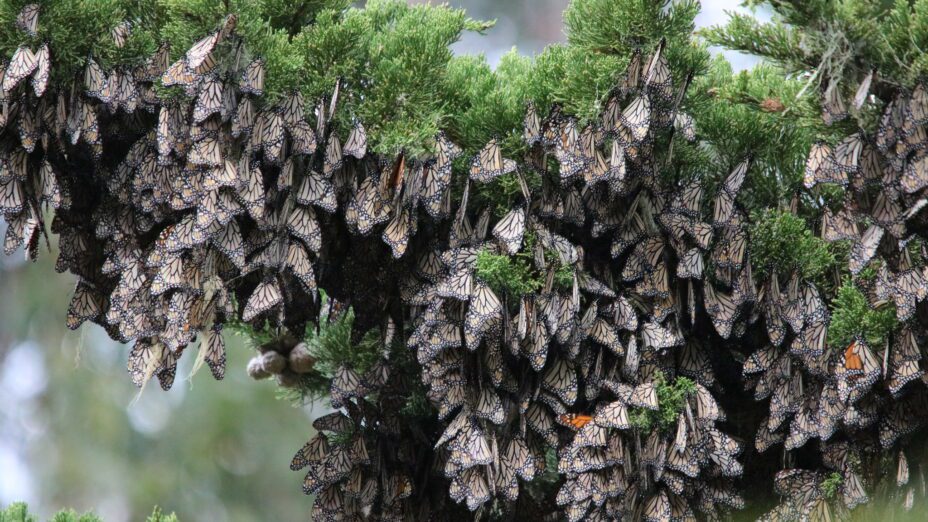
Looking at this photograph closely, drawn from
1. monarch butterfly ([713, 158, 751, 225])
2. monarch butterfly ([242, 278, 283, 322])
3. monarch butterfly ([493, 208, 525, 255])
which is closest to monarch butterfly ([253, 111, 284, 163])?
monarch butterfly ([242, 278, 283, 322])

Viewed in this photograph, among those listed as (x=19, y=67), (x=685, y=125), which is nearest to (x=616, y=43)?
(x=685, y=125)

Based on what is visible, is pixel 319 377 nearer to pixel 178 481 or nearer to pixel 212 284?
pixel 212 284

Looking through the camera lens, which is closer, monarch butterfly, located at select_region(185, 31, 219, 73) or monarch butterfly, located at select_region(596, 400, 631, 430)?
monarch butterfly, located at select_region(185, 31, 219, 73)

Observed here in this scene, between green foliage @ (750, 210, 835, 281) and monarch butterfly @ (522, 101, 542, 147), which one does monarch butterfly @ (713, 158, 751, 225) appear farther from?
monarch butterfly @ (522, 101, 542, 147)

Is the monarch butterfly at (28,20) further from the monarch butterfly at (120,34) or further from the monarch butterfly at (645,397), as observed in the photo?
the monarch butterfly at (645,397)

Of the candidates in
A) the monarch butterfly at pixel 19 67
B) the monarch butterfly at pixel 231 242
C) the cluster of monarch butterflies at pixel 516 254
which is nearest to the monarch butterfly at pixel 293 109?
the cluster of monarch butterflies at pixel 516 254

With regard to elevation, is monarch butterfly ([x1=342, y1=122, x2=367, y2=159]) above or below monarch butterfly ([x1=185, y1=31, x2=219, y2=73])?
below
